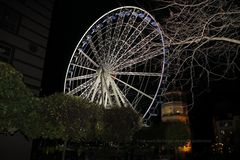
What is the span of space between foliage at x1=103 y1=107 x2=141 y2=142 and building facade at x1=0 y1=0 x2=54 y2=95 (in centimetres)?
539

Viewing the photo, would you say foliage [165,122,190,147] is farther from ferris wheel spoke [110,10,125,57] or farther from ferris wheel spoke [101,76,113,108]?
ferris wheel spoke [110,10,125,57]

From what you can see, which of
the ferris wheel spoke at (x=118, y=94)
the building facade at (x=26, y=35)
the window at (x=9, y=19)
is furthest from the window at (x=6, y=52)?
the ferris wheel spoke at (x=118, y=94)

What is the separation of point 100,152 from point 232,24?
38.2 ft

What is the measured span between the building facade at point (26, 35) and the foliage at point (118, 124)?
5387 mm

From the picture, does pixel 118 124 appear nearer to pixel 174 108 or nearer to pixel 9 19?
pixel 9 19

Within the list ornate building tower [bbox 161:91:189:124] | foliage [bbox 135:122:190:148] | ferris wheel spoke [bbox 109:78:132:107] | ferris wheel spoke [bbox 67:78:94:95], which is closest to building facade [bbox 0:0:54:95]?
ferris wheel spoke [bbox 67:78:94:95]

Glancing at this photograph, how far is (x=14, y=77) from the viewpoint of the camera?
1038 cm

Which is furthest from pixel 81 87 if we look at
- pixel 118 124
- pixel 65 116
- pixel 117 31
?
pixel 65 116

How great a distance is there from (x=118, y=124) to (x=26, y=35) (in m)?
7.90

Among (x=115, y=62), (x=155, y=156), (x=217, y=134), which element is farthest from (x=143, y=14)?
(x=217, y=134)

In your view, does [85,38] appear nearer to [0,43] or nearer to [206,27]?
[0,43]

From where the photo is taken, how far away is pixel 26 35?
13234 mm

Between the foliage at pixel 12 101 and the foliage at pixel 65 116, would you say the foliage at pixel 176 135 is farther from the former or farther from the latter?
the foliage at pixel 12 101

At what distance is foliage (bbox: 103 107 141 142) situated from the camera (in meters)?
17.4
